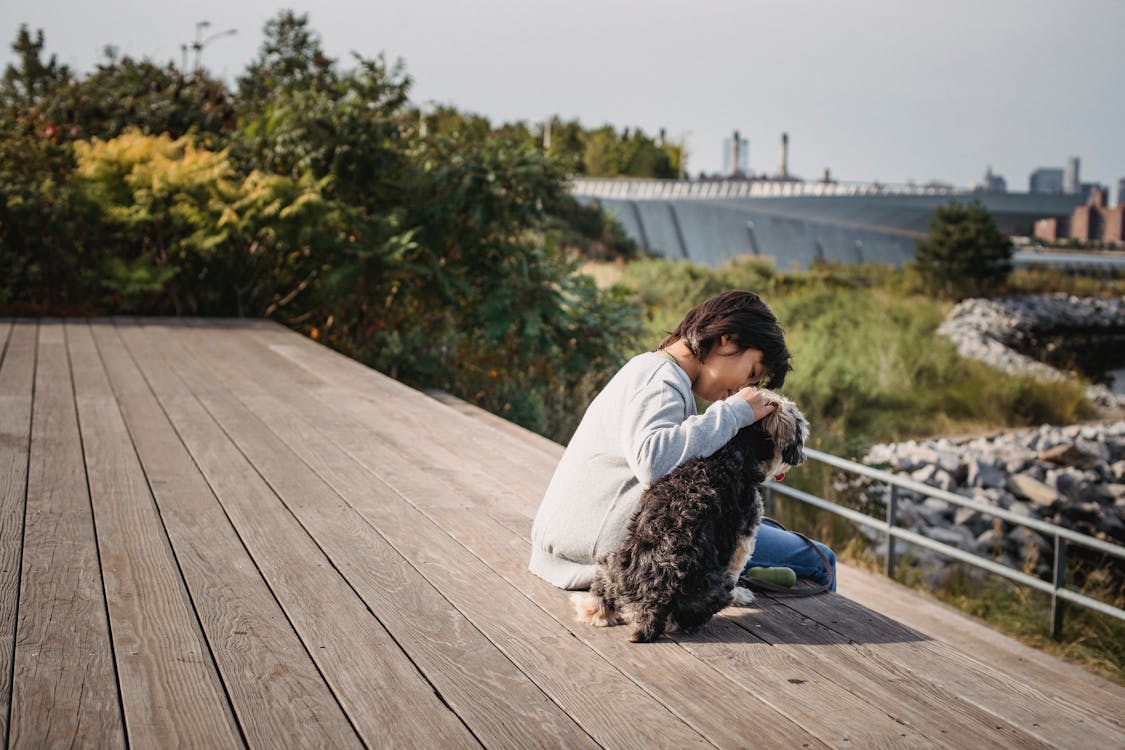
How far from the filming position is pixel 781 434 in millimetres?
2912

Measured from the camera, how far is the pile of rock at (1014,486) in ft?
32.6

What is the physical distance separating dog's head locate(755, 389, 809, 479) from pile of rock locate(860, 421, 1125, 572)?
614 cm

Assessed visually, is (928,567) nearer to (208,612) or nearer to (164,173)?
(208,612)

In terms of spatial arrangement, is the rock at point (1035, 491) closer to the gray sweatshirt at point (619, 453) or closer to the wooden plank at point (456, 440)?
the wooden plank at point (456, 440)

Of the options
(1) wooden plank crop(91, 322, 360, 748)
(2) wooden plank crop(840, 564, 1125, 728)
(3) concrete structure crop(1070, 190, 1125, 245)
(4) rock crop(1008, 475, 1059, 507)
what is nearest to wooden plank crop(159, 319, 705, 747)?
(1) wooden plank crop(91, 322, 360, 748)

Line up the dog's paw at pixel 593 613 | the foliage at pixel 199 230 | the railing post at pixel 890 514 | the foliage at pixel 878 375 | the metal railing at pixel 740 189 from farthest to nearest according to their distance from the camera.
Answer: the metal railing at pixel 740 189 → the foliage at pixel 878 375 → the foliage at pixel 199 230 → the railing post at pixel 890 514 → the dog's paw at pixel 593 613

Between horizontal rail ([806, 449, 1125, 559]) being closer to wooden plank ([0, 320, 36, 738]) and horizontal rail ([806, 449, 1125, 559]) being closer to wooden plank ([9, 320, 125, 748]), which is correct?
wooden plank ([9, 320, 125, 748])

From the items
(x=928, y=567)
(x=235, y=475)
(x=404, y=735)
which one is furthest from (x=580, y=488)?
(x=928, y=567)

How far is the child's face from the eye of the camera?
300 cm

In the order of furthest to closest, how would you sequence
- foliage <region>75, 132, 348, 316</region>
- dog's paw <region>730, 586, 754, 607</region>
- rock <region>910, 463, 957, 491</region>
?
rock <region>910, 463, 957, 491</region>, foliage <region>75, 132, 348, 316</region>, dog's paw <region>730, 586, 754, 607</region>

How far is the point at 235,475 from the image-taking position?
473 centimetres

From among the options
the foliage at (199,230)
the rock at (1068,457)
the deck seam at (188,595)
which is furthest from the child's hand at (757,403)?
the rock at (1068,457)

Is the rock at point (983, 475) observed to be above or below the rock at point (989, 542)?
above

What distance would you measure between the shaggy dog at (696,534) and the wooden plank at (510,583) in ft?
0.38
